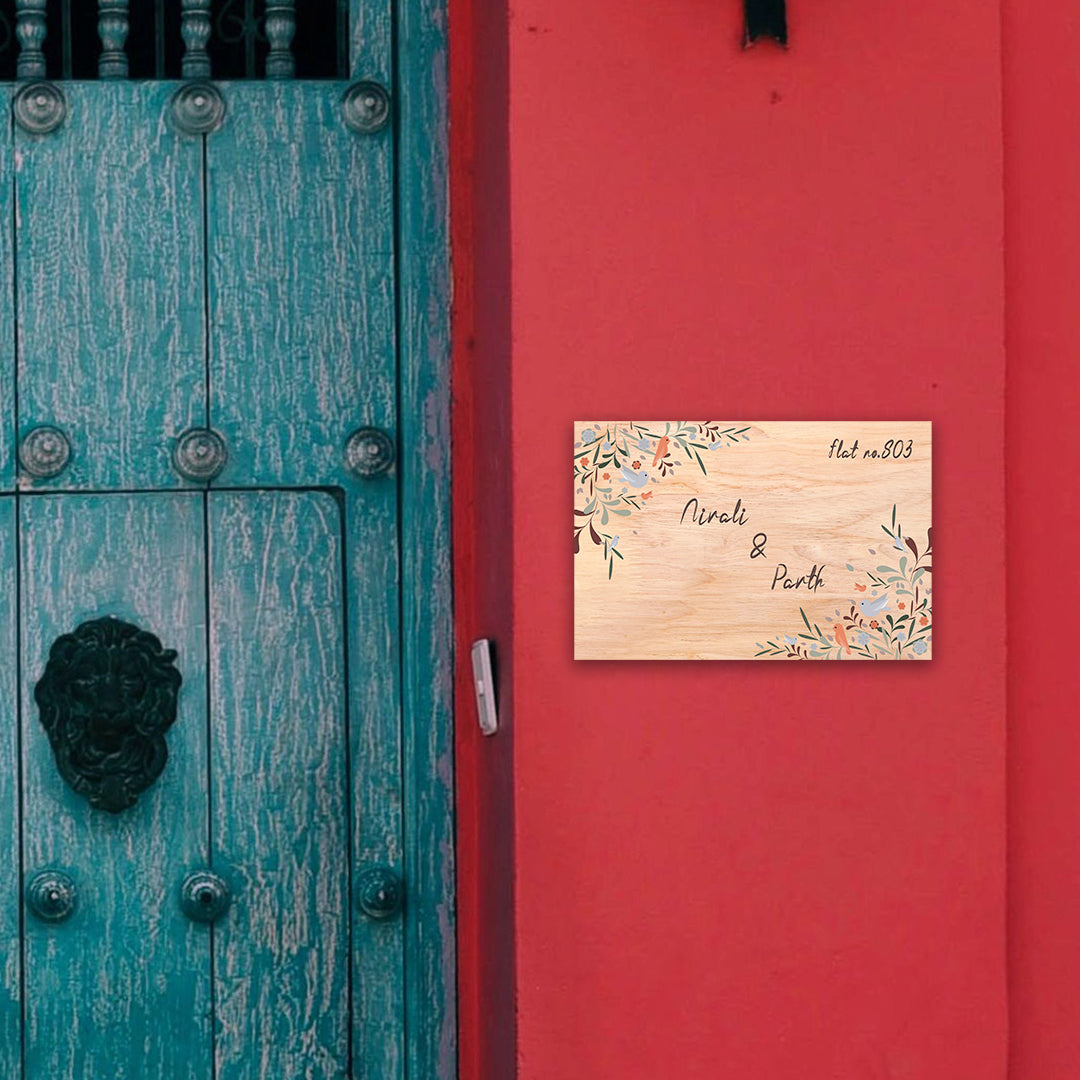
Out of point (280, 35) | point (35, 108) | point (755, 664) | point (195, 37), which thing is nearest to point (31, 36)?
point (35, 108)

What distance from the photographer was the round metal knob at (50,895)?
1.95 metres

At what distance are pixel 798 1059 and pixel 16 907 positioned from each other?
0.99 metres

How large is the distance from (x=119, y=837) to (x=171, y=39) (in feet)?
3.43

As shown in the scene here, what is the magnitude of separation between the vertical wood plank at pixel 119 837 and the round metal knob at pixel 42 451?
0.04m

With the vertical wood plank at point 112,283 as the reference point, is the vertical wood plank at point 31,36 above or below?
above

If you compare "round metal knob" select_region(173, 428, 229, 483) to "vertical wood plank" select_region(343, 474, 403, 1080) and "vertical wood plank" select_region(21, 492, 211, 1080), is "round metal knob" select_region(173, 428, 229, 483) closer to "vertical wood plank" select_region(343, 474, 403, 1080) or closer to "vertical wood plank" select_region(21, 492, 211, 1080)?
"vertical wood plank" select_region(21, 492, 211, 1080)

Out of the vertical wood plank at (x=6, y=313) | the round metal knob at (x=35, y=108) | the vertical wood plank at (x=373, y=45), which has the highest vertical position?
the vertical wood plank at (x=373, y=45)

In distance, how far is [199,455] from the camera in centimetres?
198

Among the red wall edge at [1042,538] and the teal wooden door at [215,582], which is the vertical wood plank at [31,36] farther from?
the red wall edge at [1042,538]

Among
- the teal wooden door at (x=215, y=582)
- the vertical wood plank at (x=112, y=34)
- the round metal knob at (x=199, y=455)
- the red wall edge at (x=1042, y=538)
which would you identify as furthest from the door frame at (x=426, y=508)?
the red wall edge at (x=1042, y=538)

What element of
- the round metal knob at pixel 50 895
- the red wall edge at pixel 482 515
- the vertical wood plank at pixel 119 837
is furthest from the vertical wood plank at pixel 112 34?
the round metal knob at pixel 50 895

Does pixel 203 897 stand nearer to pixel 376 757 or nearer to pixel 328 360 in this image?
pixel 376 757

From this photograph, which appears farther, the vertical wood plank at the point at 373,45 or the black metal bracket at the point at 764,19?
the vertical wood plank at the point at 373,45

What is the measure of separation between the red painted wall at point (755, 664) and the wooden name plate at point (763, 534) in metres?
0.03
